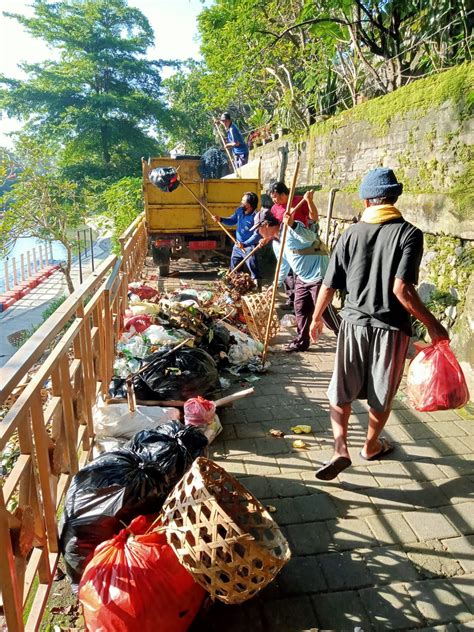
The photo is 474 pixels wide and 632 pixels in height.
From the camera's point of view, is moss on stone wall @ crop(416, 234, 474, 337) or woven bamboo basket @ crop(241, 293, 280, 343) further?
woven bamboo basket @ crop(241, 293, 280, 343)

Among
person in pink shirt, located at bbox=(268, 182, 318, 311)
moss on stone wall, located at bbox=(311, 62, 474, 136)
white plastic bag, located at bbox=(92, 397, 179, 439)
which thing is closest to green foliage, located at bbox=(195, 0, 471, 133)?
moss on stone wall, located at bbox=(311, 62, 474, 136)

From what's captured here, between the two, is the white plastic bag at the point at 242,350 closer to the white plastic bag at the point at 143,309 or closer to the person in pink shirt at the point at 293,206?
the white plastic bag at the point at 143,309

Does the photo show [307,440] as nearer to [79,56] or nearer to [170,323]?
[170,323]

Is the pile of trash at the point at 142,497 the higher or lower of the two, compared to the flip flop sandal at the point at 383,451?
higher

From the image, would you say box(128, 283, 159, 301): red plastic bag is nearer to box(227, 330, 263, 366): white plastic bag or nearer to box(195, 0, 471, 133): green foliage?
box(227, 330, 263, 366): white plastic bag

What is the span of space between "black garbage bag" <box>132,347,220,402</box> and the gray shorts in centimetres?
119

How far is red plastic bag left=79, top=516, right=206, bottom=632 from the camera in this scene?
5.55ft

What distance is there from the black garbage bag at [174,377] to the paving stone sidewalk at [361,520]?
384 millimetres

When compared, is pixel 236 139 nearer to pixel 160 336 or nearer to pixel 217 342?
pixel 217 342

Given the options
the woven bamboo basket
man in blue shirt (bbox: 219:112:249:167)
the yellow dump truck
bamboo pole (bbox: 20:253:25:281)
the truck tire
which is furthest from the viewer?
bamboo pole (bbox: 20:253:25:281)

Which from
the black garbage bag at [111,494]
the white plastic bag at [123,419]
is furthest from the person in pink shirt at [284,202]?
the black garbage bag at [111,494]

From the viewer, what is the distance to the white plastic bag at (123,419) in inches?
120

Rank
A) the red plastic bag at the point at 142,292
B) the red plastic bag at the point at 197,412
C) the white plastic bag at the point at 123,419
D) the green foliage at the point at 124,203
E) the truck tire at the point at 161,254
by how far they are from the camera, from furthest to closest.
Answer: the green foliage at the point at 124,203 < the truck tire at the point at 161,254 < the red plastic bag at the point at 142,292 < the red plastic bag at the point at 197,412 < the white plastic bag at the point at 123,419

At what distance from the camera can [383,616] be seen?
1968 millimetres
